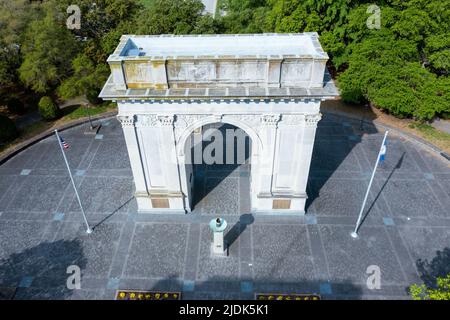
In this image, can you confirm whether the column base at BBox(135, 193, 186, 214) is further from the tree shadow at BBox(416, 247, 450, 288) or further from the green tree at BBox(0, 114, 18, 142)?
the green tree at BBox(0, 114, 18, 142)

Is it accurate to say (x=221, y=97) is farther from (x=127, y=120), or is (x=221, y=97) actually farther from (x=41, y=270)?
(x=41, y=270)

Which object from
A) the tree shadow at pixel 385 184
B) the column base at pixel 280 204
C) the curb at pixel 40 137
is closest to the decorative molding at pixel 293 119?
the column base at pixel 280 204

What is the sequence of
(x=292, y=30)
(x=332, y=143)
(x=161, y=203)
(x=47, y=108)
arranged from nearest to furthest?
1. (x=161, y=203)
2. (x=332, y=143)
3. (x=47, y=108)
4. (x=292, y=30)

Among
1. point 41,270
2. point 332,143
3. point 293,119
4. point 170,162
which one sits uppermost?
point 293,119

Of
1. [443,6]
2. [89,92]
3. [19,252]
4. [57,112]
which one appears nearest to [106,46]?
[89,92]

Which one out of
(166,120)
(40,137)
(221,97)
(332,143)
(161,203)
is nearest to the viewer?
(221,97)

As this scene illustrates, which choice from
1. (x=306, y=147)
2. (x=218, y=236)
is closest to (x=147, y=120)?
(x=218, y=236)

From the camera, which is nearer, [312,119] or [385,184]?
[312,119]

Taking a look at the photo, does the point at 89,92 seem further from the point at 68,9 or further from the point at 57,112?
the point at 68,9
